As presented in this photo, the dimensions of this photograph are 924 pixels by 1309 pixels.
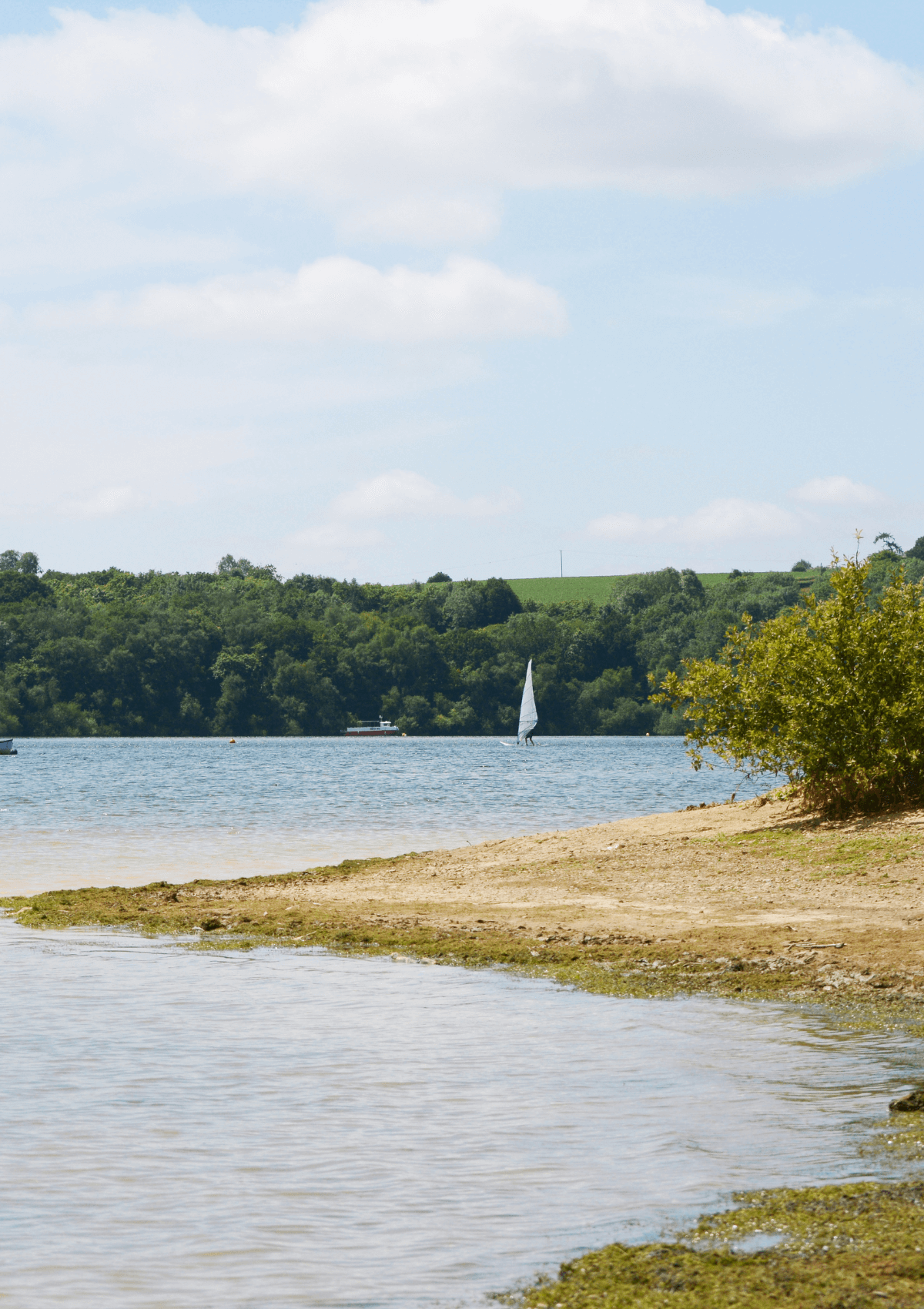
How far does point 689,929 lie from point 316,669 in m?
171

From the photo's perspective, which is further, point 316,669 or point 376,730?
point 316,669

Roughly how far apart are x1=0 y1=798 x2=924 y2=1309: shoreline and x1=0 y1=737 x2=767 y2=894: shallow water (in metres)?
5.01

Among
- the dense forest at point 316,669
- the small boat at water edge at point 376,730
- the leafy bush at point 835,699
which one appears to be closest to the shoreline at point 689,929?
the leafy bush at point 835,699

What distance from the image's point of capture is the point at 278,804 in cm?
5366

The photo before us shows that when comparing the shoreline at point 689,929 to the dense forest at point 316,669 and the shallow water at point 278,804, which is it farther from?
the dense forest at point 316,669

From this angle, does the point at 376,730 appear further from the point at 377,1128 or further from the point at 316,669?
the point at 377,1128

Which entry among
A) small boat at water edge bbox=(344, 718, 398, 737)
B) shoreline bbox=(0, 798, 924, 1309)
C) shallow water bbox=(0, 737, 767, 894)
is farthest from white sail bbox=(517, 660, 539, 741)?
shoreline bbox=(0, 798, 924, 1309)

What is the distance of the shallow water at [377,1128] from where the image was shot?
7531mm

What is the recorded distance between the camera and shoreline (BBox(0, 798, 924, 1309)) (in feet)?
23.0

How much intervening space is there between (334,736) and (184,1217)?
571 feet

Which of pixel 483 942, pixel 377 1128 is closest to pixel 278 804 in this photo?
pixel 483 942

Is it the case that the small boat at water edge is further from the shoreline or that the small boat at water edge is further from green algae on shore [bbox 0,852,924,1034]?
green algae on shore [bbox 0,852,924,1034]

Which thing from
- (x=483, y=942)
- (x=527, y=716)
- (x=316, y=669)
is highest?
(x=316, y=669)

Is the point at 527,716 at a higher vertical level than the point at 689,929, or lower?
higher
